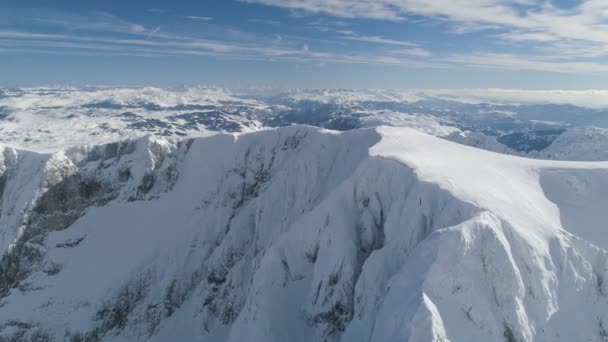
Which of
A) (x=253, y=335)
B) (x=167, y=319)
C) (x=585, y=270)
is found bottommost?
(x=167, y=319)

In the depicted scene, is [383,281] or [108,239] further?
[108,239]

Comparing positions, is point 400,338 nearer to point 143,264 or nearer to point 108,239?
point 143,264

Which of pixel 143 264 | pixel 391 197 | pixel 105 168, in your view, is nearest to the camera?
pixel 391 197

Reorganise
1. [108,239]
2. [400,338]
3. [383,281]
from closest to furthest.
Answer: [400,338]
[383,281]
[108,239]

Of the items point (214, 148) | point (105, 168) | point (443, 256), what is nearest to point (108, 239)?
point (105, 168)
